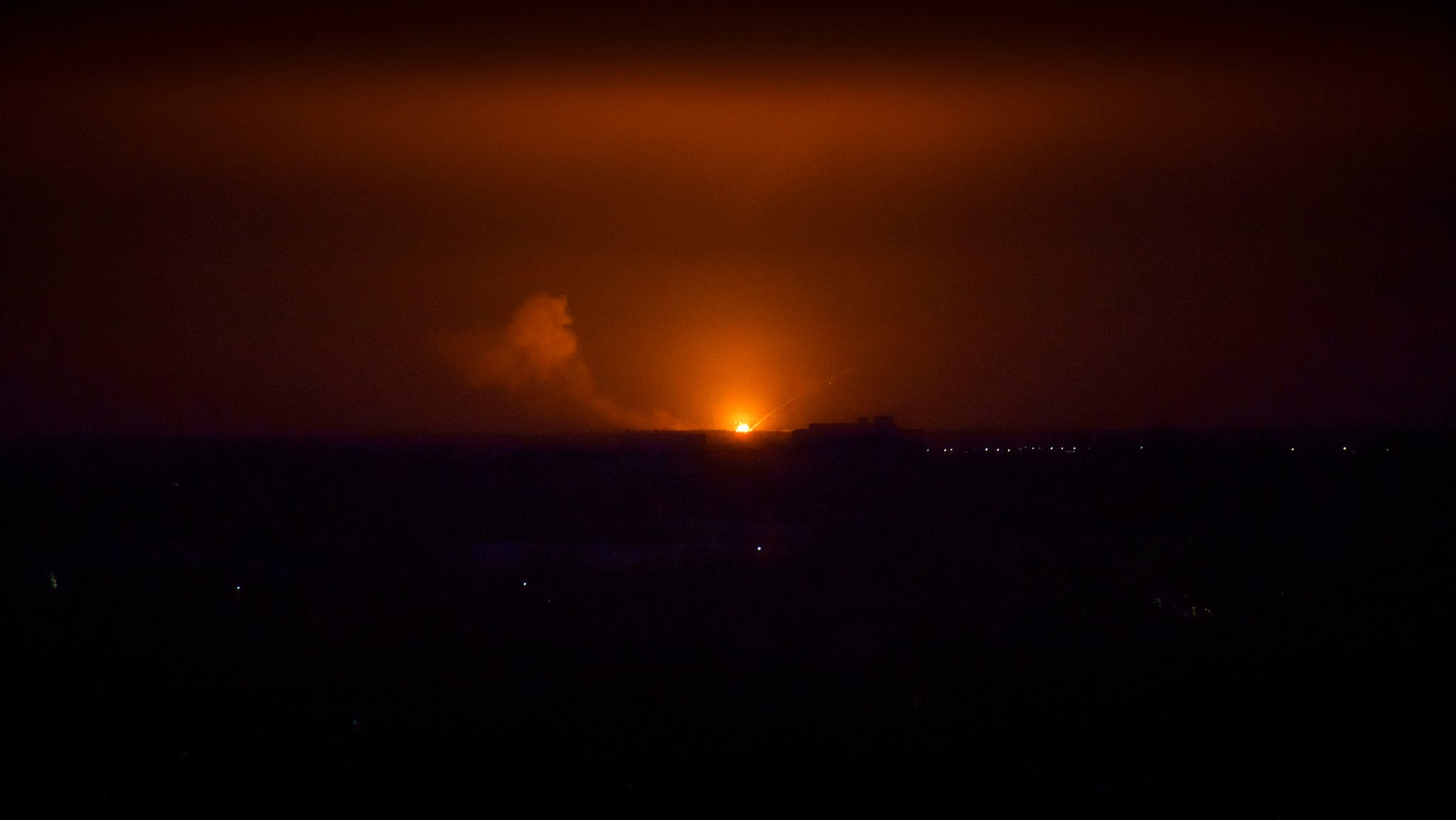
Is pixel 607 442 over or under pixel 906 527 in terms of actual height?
over

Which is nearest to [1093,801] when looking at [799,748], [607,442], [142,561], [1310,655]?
[799,748]

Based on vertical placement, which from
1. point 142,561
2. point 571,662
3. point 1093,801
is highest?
point 142,561

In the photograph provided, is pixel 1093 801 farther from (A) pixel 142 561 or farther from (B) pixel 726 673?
(A) pixel 142 561

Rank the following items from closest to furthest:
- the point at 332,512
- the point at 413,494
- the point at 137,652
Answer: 1. the point at 137,652
2. the point at 332,512
3. the point at 413,494

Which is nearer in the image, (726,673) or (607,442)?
(726,673)

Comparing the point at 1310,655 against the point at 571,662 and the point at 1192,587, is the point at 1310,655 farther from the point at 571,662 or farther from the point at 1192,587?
the point at 571,662

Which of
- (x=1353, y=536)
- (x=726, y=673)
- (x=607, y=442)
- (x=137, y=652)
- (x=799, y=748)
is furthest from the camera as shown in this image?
(x=607, y=442)

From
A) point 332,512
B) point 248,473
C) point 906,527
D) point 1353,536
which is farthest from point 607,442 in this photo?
point 1353,536
